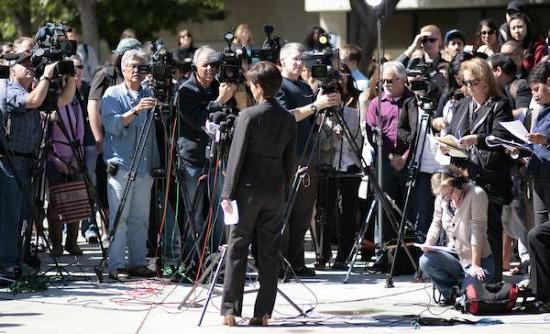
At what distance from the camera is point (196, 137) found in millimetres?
12055

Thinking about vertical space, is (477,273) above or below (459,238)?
below

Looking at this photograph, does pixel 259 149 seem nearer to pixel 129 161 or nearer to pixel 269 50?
pixel 269 50

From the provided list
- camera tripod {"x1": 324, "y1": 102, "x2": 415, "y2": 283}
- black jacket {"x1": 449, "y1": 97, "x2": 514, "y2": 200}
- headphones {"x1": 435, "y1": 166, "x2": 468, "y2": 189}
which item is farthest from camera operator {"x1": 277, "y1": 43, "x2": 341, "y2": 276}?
headphones {"x1": 435, "y1": 166, "x2": 468, "y2": 189}

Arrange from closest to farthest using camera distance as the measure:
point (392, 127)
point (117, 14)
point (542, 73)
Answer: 1. point (542, 73)
2. point (392, 127)
3. point (117, 14)

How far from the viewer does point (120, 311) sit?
34.5 feet

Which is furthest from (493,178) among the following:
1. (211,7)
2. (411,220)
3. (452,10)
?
(211,7)

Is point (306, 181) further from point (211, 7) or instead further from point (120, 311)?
point (211, 7)

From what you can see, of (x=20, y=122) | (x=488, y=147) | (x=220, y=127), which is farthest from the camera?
(x=20, y=122)

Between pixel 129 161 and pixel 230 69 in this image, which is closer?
pixel 230 69

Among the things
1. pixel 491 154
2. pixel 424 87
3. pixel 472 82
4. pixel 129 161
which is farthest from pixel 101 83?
pixel 491 154

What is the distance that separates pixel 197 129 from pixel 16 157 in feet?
5.70

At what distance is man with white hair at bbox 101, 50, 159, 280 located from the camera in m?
12.2

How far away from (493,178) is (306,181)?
2088 mm

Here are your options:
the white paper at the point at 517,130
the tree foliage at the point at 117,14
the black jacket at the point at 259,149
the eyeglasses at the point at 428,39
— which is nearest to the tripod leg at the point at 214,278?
the black jacket at the point at 259,149
